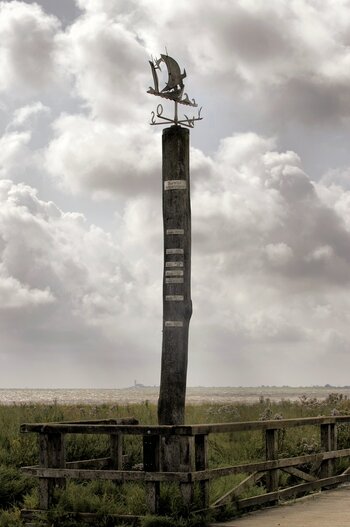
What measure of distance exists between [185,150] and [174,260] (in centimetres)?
181

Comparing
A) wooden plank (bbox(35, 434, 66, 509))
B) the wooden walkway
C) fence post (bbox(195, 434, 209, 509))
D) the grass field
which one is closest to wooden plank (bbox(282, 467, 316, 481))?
the wooden walkway

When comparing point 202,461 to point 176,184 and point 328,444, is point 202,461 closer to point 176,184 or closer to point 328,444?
point 328,444

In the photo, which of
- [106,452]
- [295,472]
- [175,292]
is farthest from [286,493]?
[106,452]

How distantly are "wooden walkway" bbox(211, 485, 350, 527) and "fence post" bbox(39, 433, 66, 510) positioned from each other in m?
2.30

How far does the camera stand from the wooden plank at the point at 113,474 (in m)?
10.5

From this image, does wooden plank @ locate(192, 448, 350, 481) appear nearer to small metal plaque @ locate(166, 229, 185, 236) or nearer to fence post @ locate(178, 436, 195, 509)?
fence post @ locate(178, 436, 195, 509)

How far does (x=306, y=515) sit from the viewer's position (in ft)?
36.7

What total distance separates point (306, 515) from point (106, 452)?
22.5ft

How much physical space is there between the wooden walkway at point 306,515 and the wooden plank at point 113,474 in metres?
0.72

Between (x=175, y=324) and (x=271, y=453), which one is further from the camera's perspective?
(x=175, y=324)

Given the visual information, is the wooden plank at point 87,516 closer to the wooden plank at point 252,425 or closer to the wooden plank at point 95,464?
the wooden plank at point 252,425

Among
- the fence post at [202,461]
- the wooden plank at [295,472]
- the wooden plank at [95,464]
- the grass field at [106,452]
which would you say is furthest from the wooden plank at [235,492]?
the wooden plank at [95,464]

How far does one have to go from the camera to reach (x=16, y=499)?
14.8 meters

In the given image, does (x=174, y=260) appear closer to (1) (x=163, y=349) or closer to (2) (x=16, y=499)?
(1) (x=163, y=349)
